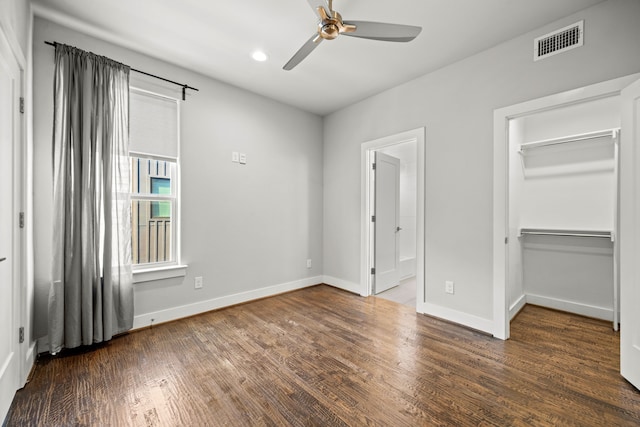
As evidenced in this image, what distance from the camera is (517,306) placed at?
3.23 metres

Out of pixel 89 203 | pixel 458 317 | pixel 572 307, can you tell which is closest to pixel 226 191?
pixel 89 203

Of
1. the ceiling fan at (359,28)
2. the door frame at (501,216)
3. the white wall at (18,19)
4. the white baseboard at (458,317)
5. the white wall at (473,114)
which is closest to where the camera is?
the white wall at (18,19)

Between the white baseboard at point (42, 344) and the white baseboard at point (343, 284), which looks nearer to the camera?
the white baseboard at point (42, 344)

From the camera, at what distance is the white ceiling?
2119 mm

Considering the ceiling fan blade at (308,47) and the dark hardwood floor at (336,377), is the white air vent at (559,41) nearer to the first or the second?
the ceiling fan blade at (308,47)

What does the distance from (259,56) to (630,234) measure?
11.1ft

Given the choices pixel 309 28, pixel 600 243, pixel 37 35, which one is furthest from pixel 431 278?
pixel 37 35

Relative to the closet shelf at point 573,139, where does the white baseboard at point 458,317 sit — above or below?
below

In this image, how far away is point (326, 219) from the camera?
448cm

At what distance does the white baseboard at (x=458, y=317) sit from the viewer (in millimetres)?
2672

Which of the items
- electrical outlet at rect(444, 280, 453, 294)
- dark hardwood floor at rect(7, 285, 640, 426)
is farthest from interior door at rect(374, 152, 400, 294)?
dark hardwood floor at rect(7, 285, 640, 426)

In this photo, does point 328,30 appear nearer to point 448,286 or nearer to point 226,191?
point 226,191

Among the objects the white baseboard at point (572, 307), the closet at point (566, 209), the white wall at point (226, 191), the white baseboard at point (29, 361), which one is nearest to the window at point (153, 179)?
the white wall at point (226, 191)

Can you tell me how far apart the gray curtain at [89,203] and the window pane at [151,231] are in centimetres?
32
